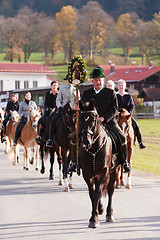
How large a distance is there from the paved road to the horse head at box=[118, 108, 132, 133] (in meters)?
1.50

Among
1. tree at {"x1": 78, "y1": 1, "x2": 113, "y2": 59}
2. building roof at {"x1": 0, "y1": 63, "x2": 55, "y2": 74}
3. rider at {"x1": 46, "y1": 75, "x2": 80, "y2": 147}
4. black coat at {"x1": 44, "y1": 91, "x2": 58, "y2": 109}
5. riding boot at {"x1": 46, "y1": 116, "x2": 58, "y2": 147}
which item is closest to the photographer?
rider at {"x1": 46, "y1": 75, "x2": 80, "y2": 147}

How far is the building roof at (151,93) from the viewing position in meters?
84.2

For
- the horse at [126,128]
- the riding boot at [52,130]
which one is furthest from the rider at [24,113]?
the horse at [126,128]

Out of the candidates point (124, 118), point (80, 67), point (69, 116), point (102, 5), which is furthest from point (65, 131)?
point (102, 5)

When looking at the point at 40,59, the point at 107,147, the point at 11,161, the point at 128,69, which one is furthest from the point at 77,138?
the point at 40,59

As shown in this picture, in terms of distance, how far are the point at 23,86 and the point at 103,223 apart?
88.6m

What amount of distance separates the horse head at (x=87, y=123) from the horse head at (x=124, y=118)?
4.22 meters

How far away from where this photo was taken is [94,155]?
881 cm

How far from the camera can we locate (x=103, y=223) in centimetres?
908

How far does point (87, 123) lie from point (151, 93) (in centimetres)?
7809

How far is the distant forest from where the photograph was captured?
170 meters

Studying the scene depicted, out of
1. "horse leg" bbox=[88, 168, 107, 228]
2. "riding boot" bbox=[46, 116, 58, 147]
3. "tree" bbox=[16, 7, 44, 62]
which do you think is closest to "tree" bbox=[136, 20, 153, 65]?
"tree" bbox=[16, 7, 44, 62]

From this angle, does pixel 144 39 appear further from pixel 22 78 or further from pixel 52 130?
pixel 52 130

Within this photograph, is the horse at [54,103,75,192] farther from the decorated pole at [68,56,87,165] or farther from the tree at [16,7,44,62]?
the tree at [16,7,44,62]
